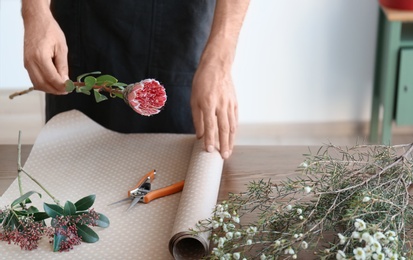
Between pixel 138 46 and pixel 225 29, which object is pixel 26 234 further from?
pixel 138 46

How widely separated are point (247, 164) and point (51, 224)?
1.64 feet

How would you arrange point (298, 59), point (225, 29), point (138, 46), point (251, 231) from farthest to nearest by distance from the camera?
point (298, 59) → point (138, 46) → point (225, 29) → point (251, 231)

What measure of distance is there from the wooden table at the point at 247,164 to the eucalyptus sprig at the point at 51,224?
28 cm

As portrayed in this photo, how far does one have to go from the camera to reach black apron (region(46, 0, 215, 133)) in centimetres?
191

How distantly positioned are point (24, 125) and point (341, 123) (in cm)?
180

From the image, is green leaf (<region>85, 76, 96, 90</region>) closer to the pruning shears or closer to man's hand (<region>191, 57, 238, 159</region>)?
the pruning shears

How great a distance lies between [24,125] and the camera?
4.11m

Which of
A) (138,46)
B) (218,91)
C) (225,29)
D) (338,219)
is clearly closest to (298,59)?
(138,46)

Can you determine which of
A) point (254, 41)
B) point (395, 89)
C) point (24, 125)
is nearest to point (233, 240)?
point (395, 89)

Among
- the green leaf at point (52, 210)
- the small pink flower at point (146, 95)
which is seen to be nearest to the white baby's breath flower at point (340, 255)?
the small pink flower at point (146, 95)

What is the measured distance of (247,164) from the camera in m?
1.56

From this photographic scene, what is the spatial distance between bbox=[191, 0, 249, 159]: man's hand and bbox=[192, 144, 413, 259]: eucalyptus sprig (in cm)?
36

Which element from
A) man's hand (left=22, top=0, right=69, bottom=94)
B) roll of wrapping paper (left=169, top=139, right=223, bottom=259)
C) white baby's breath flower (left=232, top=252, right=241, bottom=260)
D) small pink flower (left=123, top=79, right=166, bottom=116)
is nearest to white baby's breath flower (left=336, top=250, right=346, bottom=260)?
white baby's breath flower (left=232, top=252, right=241, bottom=260)

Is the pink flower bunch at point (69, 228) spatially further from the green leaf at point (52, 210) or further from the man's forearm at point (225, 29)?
the man's forearm at point (225, 29)
